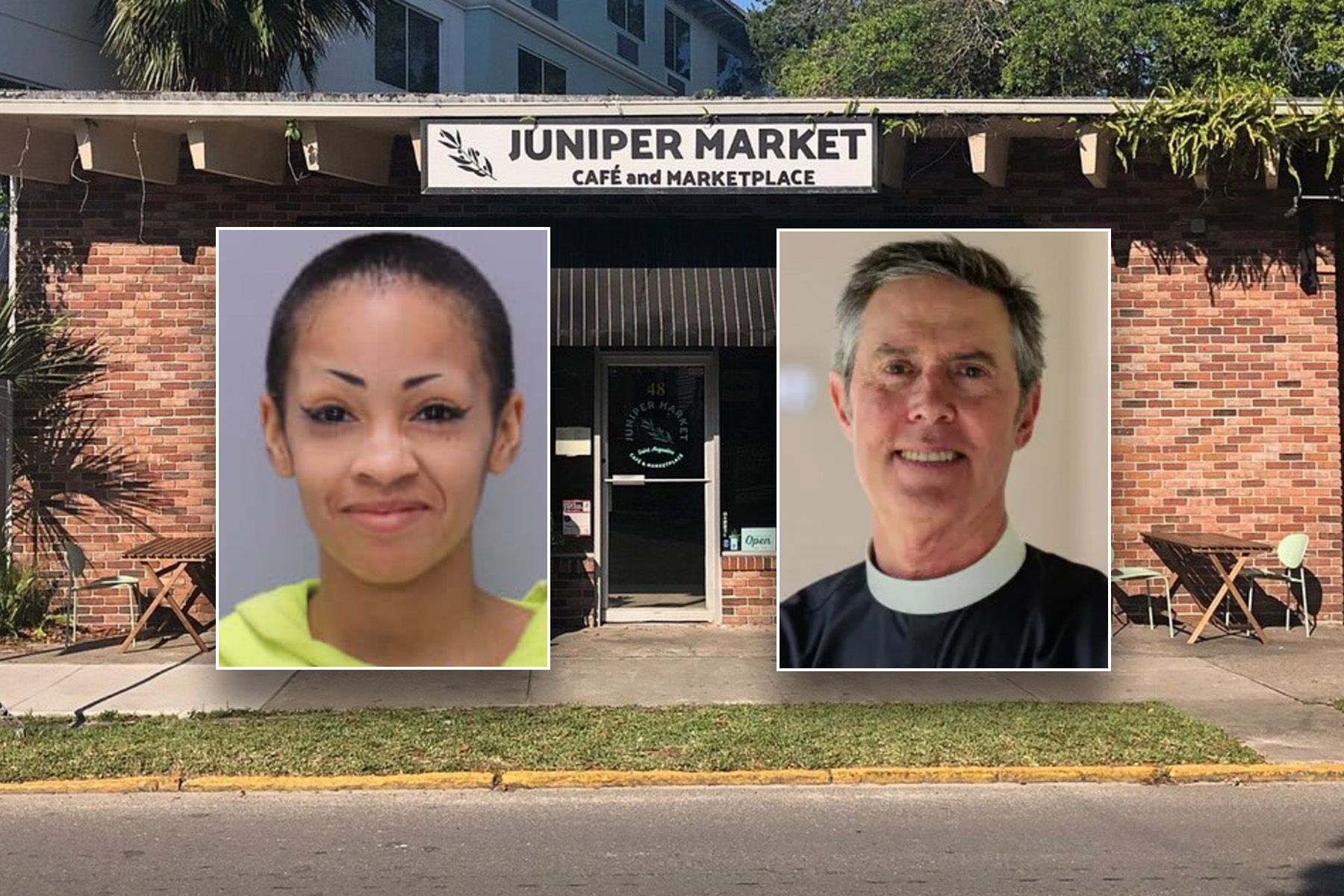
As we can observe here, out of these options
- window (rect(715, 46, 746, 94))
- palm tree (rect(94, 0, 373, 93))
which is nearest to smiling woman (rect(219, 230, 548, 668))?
palm tree (rect(94, 0, 373, 93))

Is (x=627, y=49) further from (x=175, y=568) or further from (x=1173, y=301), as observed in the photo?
(x=175, y=568)

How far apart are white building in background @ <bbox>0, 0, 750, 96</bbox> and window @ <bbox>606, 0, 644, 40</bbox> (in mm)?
38

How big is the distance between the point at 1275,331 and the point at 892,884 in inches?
295

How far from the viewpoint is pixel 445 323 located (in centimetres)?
809

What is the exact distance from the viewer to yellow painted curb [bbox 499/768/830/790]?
6781 mm

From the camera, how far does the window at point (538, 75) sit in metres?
30.2

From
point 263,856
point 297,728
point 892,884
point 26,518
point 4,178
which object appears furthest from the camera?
point 4,178

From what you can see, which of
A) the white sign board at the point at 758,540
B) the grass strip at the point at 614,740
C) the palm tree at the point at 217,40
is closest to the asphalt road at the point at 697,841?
the grass strip at the point at 614,740

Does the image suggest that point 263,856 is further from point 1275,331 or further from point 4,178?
point 4,178

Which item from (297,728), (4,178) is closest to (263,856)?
(297,728)

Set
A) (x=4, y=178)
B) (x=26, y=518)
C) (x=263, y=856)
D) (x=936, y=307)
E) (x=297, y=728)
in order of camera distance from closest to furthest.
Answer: (x=263, y=856) < (x=297, y=728) < (x=936, y=307) < (x=26, y=518) < (x=4, y=178)

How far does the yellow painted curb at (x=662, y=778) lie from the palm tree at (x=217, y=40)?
12.6 meters

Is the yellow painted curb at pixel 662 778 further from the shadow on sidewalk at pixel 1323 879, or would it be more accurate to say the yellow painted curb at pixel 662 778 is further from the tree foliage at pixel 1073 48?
the tree foliage at pixel 1073 48

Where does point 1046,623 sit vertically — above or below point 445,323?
below
